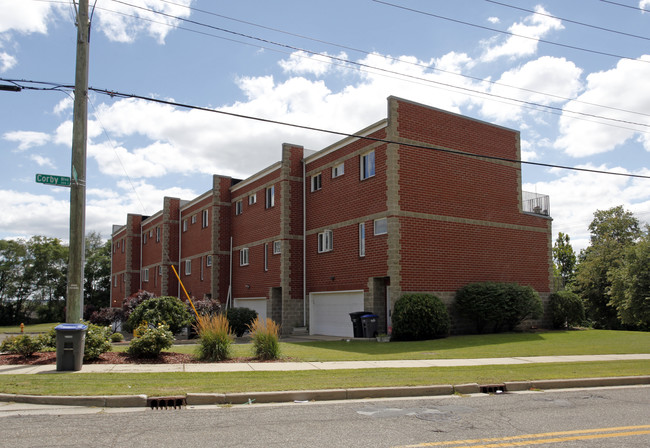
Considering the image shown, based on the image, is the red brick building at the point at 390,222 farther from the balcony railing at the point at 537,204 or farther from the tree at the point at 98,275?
the tree at the point at 98,275

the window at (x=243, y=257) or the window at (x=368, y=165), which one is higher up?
the window at (x=368, y=165)

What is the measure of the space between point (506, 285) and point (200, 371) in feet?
49.2

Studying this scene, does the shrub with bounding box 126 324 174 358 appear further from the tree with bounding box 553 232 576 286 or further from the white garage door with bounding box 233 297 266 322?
the tree with bounding box 553 232 576 286

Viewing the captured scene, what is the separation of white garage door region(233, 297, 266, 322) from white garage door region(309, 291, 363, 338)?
12.7 feet

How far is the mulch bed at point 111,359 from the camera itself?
43.2 ft

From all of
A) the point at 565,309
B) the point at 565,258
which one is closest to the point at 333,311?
the point at 565,309

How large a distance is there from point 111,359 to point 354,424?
851cm

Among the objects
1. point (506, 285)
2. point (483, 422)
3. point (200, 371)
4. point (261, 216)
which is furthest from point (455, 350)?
point (261, 216)

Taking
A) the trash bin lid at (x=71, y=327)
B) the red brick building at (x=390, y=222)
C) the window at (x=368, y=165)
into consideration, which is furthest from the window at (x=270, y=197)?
the trash bin lid at (x=71, y=327)

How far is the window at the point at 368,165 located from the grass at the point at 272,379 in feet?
39.9

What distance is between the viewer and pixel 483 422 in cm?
753

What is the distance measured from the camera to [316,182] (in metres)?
28.2

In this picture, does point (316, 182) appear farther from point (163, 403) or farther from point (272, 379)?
point (163, 403)

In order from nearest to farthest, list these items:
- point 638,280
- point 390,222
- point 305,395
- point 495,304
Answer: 1. point 305,395
2. point 390,222
3. point 495,304
4. point 638,280
